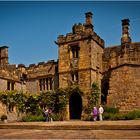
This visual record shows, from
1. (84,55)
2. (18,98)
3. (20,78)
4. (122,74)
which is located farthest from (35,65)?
(122,74)

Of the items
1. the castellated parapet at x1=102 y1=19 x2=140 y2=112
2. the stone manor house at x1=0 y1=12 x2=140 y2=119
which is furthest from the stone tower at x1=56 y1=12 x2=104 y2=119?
the castellated parapet at x1=102 y1=19 x2=140 y2=112

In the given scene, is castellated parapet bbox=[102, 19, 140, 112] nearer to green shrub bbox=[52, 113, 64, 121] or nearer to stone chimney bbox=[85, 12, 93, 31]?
stone chimney bbox=[85, 12, 93, 31]

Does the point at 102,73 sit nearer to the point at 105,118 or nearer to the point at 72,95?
the point at 72,95

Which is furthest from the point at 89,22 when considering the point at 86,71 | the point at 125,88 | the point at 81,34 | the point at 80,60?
the point at 125,88

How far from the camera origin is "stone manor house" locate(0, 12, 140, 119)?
81.8 feet

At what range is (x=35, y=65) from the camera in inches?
1221

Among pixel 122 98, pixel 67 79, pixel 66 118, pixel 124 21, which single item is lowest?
pixel 66 118

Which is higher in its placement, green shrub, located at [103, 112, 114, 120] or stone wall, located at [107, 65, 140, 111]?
stone wall, located at [107, 65, 140, 111]

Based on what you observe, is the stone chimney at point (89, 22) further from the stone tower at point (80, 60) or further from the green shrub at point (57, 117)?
the green shrub at point (57, 117)

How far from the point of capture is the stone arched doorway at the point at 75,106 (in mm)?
27609

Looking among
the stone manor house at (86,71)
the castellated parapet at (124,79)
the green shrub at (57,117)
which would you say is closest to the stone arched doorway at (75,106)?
the stone manor house at (86,71)

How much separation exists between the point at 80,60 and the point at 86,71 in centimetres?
124

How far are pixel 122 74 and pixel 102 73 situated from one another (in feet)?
11.8

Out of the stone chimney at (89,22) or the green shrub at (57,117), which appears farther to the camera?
the stone chimney at (89,22)
